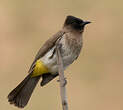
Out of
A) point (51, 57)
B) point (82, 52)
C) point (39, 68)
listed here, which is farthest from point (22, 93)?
point (82, 52)

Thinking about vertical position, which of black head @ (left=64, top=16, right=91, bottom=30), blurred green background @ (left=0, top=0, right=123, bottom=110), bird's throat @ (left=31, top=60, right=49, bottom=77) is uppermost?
black head @ (left=64, top=16, right=91, bottom=30)

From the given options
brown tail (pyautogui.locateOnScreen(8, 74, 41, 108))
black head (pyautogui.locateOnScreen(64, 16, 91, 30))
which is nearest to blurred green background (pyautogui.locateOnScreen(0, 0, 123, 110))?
brown tail (pyautogui.locateOnScreen(8, 74, 41, 108))

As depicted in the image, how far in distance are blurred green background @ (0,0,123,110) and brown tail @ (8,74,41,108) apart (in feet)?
3.85

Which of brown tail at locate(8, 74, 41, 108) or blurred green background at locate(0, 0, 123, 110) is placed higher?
brown tail at locate(8, 74, 41, 108)

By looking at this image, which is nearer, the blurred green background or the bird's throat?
the bird's throat

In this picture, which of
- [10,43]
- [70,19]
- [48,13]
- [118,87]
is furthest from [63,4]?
[70,19]

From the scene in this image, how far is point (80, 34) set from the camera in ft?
18.1

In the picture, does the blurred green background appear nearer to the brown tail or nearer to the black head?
the brown tail

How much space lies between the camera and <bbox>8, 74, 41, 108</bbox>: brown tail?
16.4 ft

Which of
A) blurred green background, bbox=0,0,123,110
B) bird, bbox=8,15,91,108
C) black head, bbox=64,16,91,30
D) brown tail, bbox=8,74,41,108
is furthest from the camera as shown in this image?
blurred green background, bbox=0,0,123,110

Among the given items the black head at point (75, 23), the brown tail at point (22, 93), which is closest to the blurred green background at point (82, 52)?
the brown tail at point (22, 93)

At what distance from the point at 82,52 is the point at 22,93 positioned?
106 inches

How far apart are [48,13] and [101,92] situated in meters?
1.93

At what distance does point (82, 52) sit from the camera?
26.0 ft
